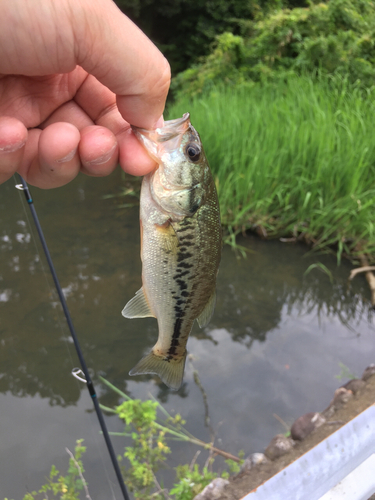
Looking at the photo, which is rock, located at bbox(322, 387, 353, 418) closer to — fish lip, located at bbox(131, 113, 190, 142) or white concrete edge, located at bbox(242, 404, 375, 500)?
white concrete edge, located at bbox(242, 404, 375, 500)

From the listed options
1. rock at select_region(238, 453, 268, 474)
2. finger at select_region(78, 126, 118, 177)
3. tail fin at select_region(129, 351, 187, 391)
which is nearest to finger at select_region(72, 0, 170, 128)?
finger at select_region(78, 126, 118, 177)

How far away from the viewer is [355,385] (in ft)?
9.29

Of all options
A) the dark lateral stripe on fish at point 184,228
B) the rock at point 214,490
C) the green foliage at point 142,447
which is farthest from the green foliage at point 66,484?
the dark lateral stripe on fish at point 184,228

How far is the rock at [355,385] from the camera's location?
2797 millimetres

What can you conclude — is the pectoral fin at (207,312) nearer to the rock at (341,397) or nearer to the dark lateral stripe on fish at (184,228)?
the dark lateral stripe on fish at (184,228)

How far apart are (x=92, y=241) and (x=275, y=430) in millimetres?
2695

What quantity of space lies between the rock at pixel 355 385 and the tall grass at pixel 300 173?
1379mm

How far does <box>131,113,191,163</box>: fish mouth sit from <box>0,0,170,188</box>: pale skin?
0.03m

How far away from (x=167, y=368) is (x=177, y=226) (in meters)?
0.54

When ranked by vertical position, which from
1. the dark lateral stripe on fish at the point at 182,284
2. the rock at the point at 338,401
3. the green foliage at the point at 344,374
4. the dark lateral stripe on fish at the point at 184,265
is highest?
the dark lateral stripe on fish at the point at 184,265

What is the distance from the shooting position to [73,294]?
3543mm

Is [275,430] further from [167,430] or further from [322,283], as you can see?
Answer: [322,283]

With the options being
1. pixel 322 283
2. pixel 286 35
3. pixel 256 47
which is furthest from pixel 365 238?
pixel 256 47

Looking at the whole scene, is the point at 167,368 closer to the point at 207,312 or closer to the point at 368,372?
the point at 207,312
